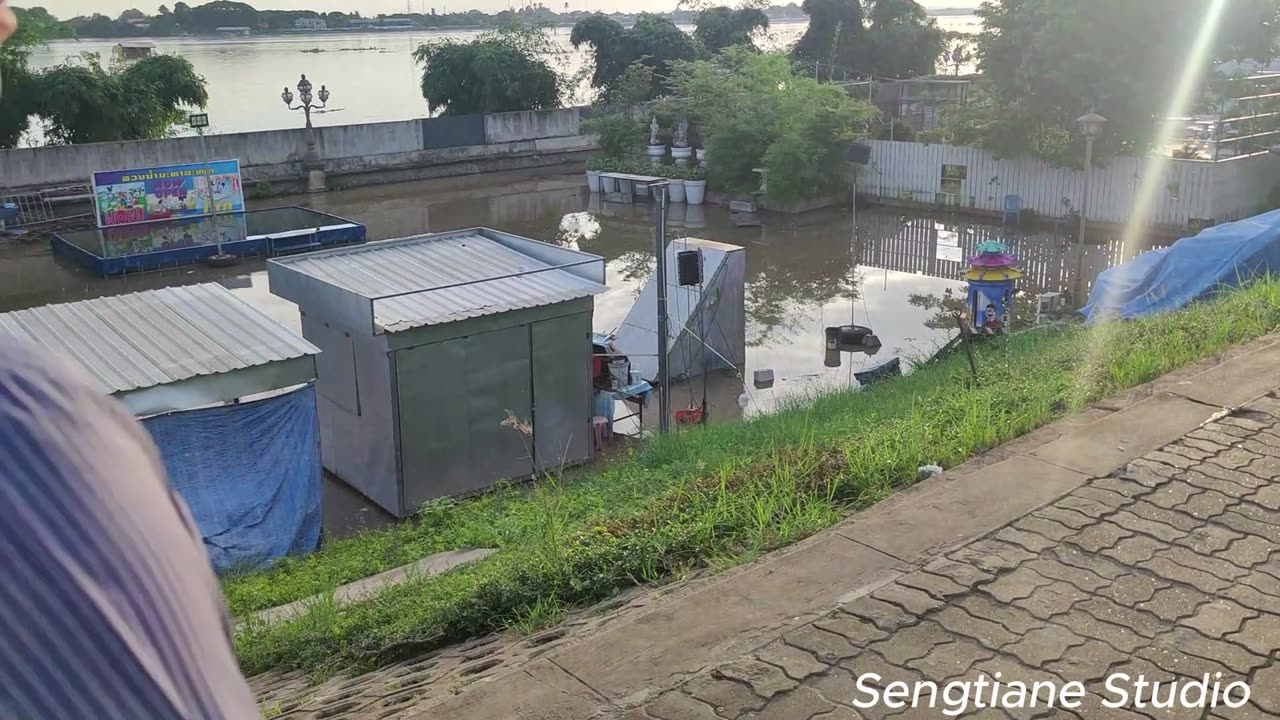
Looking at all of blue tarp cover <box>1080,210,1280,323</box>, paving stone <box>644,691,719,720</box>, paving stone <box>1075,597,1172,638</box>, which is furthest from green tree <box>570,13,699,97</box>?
paving stone <box>644,691,719,720</box>

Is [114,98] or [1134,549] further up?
[114,98]

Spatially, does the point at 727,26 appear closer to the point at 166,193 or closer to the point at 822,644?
the point at 166,193

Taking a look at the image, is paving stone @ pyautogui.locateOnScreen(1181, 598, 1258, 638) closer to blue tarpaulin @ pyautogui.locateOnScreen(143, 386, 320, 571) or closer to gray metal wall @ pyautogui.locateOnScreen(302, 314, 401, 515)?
blue tarpaulin @ pyautogui.locateOnScreen(143, 386, 320, 571)

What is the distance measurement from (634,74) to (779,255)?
1358 cm

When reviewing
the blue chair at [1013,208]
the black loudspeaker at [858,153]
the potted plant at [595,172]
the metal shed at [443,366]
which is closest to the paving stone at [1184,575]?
the metal shed at [443,366]

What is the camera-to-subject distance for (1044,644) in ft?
11.5

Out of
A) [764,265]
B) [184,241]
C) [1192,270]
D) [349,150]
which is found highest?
[349,150]

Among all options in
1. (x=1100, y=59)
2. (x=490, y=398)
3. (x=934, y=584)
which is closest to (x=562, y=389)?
(x=490, y=398)

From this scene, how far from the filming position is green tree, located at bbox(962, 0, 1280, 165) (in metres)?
19.1

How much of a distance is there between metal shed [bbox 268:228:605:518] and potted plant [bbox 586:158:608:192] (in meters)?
16.3

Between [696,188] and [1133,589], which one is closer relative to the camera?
[1133,589]

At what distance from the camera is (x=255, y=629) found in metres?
5.61

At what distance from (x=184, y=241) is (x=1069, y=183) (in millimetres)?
17294

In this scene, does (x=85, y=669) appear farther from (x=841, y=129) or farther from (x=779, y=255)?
(x=841, y=129)
